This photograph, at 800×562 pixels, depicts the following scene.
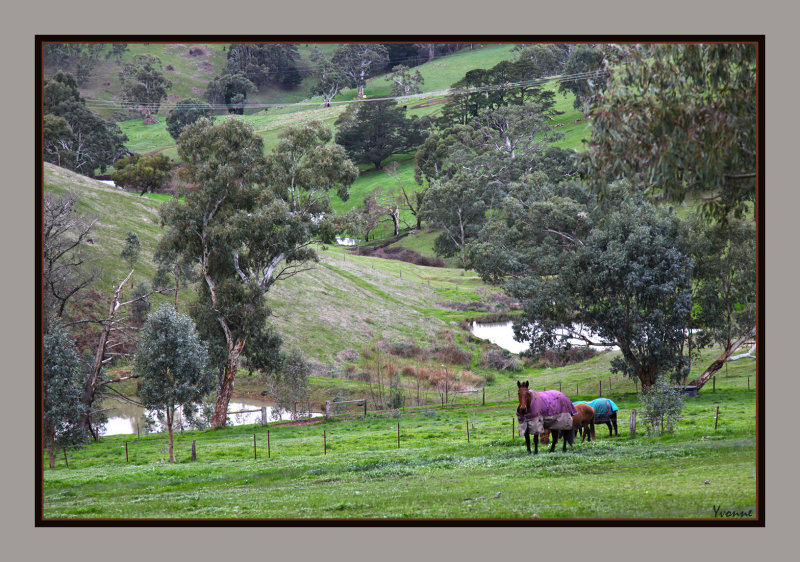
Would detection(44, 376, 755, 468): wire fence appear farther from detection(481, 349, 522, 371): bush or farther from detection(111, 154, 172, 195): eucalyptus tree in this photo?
detection(111, 154, 172, 195): eucalyptus tree

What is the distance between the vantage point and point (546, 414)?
21.4 meters

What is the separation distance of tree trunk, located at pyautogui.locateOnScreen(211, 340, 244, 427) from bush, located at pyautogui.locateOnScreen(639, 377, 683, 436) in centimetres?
2479

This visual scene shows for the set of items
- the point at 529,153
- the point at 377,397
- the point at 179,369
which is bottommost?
the point at 377,397

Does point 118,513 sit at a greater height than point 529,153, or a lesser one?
lesser

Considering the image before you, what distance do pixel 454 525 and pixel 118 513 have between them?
23.6 ft

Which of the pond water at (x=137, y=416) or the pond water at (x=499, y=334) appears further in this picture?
the pond water at (x=499, y=334)

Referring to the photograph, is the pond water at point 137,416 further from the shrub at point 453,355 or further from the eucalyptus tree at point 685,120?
the eucalyptus tree at point 685,120

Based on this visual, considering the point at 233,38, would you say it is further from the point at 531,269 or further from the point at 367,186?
the point at 367,186

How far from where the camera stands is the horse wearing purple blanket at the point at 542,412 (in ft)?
69.0

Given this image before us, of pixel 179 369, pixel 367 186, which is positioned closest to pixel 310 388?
pixel 179 369

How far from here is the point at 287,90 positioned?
29.9 metres

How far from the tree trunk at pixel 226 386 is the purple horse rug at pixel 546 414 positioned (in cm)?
2381

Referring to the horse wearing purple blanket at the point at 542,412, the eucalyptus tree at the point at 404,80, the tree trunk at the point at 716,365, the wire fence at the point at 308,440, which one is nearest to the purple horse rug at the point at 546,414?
the horse wearing purple blanket at the point at 542,412

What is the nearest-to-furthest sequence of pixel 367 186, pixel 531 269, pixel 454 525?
pixel 454 525, pixel 531 269, pixel 367 186
